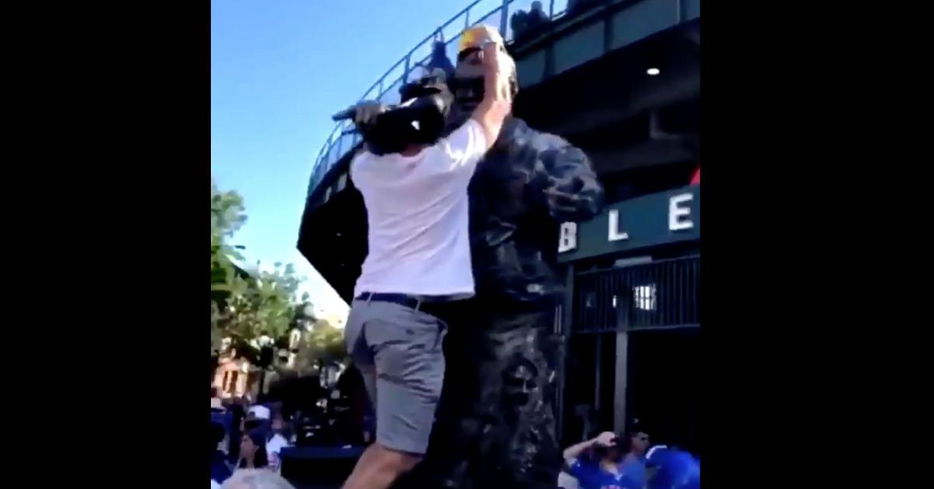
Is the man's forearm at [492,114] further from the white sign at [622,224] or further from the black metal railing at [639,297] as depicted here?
the black metal railing at [639,297]

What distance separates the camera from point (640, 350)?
3.51 metres

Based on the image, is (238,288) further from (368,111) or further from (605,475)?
(605,475)

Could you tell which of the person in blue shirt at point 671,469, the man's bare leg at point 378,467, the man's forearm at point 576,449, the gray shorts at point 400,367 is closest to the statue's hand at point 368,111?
the gray shorts at point 400,367

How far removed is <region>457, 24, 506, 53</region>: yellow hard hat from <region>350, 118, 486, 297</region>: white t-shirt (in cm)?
22

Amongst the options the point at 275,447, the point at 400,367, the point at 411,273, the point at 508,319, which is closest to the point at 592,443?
the point at 508,319

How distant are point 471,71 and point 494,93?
0.09 m

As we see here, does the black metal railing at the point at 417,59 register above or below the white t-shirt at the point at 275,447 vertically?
above

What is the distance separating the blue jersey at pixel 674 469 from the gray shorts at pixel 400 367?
2.06ft

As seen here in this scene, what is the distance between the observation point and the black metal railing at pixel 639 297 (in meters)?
3.50

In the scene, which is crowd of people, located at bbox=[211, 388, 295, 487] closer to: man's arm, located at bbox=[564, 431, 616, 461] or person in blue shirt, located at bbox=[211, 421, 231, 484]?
person in blue shirt, located at bbox=[211, 421, 231, 484]

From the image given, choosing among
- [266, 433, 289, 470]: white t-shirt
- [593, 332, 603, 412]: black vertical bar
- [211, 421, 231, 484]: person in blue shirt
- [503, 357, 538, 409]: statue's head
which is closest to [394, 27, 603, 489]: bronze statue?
[503, 357, 538, 409]: statue's head
